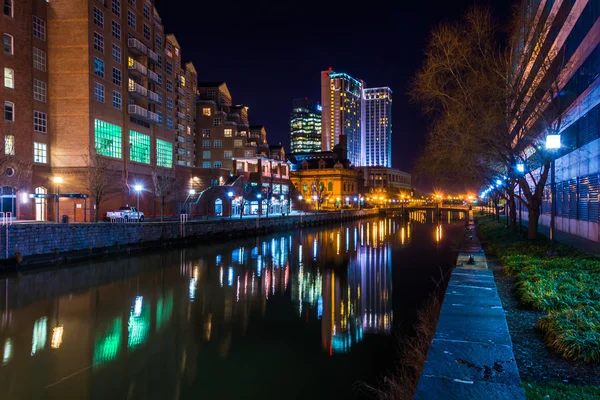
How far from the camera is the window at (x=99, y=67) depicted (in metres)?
41.8

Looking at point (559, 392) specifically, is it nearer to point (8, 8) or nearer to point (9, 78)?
point (9, 78)

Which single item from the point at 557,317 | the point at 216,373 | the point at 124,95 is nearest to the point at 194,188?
the point at 124,95

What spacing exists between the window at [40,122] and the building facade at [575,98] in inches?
1536

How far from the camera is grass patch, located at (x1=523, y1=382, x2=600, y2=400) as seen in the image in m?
5.46

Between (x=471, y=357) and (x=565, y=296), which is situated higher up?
(x=565, y=296)

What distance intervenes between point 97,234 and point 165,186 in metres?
19.9

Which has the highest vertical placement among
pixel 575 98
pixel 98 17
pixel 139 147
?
pixel 98 17

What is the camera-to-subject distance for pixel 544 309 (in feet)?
31.2

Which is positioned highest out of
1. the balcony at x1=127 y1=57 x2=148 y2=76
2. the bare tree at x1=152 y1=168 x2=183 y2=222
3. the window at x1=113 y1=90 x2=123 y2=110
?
the balcony at x1=127 y1=57 x2=148 y2=76

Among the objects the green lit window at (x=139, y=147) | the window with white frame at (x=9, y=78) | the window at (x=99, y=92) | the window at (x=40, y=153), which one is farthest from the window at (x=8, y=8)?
the green lit window at (x=139, y=147)

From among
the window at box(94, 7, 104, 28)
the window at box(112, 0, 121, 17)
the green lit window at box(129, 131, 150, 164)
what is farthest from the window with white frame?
the window at box(112, 0, 121, 17)

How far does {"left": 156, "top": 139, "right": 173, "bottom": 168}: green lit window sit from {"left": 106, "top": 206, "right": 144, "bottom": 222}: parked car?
34.1 feet

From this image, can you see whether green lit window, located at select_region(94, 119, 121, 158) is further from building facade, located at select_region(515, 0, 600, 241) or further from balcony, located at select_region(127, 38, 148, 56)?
building facade, located at select_region(515, 0, 600, 241)

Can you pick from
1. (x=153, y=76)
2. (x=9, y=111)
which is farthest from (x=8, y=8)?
(x=153, y=76)
